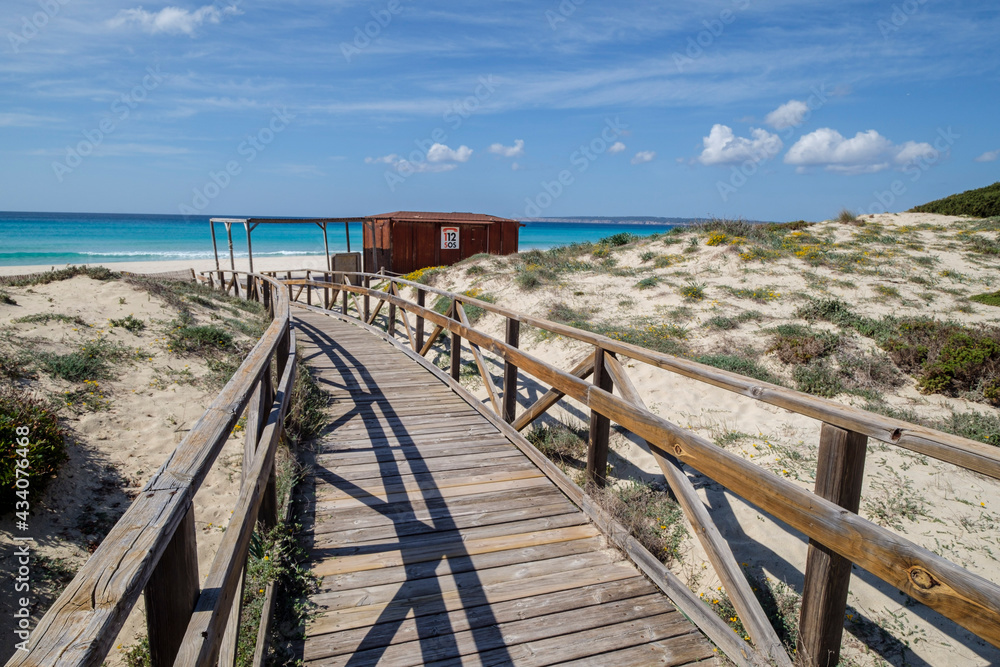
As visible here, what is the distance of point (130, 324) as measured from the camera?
805cm

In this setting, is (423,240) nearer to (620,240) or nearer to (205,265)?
(620,240)

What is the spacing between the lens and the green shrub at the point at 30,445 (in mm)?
4281

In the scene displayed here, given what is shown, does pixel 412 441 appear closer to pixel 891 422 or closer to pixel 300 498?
pixel 300 498

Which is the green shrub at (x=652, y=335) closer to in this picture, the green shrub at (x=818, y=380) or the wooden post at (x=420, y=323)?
the green shrub at (x=818, y=380)

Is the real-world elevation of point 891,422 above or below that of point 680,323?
above

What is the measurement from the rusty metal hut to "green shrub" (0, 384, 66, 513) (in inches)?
742

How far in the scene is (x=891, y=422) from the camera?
211cm

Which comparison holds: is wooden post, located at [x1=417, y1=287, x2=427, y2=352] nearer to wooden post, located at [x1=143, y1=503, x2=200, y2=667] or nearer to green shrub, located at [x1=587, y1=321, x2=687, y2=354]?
green shrub, located at [x1=587, y1=321, x2=687, y2=354]

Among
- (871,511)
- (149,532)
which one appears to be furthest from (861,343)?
(149,532)

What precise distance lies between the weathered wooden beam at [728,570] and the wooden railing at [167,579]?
7.21 feet

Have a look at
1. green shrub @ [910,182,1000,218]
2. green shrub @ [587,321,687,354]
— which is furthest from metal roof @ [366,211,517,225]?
green shrub @ [910,182,1000,218]

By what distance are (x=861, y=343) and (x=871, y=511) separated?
420cm

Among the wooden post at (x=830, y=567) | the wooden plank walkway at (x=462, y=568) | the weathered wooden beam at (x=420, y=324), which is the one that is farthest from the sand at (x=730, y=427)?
the weathered wooden beam at (x=420, y=324)

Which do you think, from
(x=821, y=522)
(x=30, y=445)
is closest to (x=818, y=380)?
(x=821, y=522)
